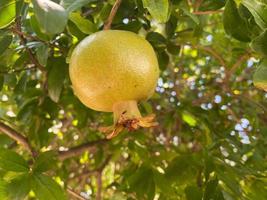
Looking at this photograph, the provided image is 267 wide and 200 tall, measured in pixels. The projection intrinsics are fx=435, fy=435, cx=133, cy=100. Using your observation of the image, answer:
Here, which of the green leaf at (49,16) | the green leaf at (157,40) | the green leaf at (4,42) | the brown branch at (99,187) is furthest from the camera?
the brown branch at (99,187)

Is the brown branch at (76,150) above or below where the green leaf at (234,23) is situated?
below

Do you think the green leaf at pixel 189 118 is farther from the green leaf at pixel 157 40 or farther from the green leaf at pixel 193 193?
the green leaf at pixel 193 193

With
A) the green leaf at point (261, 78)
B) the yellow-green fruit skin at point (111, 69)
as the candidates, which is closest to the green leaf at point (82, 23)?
the yellow-green fruit skin at point (111, 69)

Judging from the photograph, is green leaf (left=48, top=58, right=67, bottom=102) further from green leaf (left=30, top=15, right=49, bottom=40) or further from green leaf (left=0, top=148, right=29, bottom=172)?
green leaf (left=0, top=148, right=29, bottom=172)

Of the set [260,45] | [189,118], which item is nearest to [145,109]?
[189,118]

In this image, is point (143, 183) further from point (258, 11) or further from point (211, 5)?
point (258, 11)
